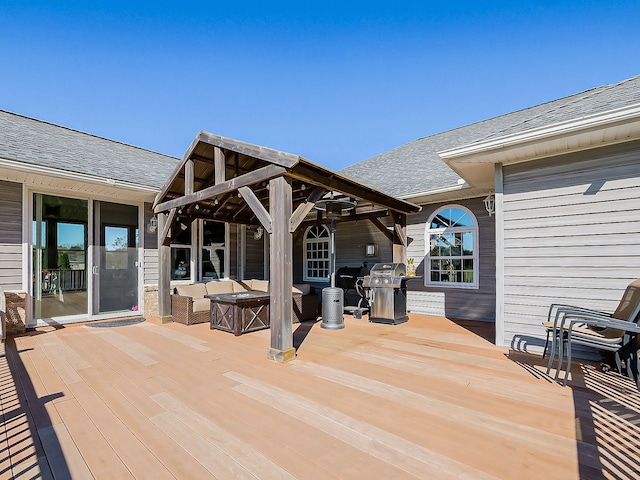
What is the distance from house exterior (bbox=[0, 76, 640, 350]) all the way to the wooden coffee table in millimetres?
2262

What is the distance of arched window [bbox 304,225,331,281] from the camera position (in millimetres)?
8805

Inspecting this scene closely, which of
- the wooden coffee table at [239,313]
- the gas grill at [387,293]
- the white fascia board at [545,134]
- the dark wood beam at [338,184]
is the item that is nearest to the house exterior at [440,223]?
the white fascia board at [545,134]

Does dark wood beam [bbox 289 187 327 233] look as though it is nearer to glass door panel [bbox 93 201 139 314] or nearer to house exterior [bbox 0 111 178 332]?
house exterior [bbox 0 111 178 332]

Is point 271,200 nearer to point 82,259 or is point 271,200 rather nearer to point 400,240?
point 400,240

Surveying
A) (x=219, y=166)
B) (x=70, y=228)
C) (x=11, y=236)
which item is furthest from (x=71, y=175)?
(x=219, y=166)

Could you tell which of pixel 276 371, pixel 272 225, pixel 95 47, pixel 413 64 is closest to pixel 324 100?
pixel 413 64

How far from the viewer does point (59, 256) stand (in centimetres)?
568

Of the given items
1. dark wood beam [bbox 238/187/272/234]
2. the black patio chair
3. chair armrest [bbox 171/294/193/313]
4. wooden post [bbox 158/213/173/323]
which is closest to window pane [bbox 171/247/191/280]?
wooden post [bbox 158/213/173/323]

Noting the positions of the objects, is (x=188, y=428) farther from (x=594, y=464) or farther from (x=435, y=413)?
(x=594, y=464)

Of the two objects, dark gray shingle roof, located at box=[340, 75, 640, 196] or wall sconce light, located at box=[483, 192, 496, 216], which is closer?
dark gray shingle roof, located at box=[340, 75, 640, 196]

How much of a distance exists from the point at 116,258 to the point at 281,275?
4.62 metres

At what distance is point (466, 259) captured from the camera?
636cm

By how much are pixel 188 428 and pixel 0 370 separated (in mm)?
2809

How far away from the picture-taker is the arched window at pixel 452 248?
6.30 m
